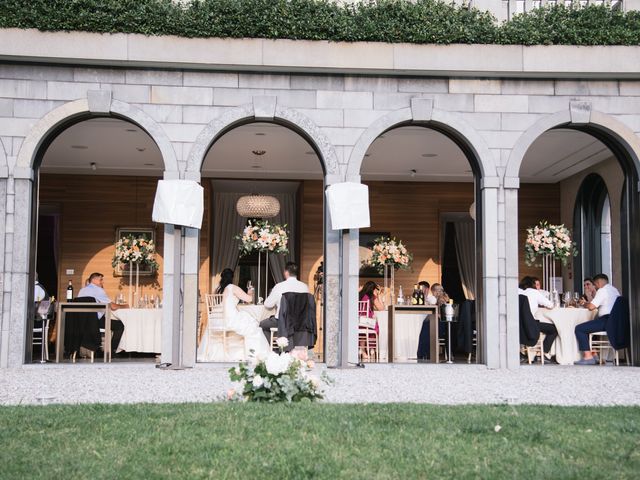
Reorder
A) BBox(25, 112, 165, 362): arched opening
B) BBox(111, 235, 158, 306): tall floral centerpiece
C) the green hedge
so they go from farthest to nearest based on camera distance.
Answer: BBox(25, 112, 165, 362): arched opening → BBox(111, 235, 158, 306): tall floral centerpiece → the green hedge

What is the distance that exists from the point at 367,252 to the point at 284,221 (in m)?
2.44

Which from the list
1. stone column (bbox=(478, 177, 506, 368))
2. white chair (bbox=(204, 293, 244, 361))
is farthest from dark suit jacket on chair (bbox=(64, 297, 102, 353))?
stone column (bbox=(478, 177, 506, 368))

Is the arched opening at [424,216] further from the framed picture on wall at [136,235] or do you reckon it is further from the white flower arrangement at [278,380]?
the white flower arrangement at [278,380]

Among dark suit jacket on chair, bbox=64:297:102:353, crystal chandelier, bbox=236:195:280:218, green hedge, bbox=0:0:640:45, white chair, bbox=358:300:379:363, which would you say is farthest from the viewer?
crystal chandelier, bbox=236:195:280:218

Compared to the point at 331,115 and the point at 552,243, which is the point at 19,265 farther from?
the point at 552,243

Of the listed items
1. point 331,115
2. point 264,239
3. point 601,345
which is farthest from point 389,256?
point 601,345

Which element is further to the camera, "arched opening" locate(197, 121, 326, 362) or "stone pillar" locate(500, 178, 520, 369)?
"arched opening" locate(197, 121, 326, 362)

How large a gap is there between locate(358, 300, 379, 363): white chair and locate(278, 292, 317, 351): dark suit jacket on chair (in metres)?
1.56

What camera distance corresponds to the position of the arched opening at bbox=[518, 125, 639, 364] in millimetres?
12705

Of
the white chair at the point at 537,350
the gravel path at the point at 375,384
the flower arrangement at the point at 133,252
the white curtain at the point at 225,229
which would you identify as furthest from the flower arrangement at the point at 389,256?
the white curtain at the point at 225,229

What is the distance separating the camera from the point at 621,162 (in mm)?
11195

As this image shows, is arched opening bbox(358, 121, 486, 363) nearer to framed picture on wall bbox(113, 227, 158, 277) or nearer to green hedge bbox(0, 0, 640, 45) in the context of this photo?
green hedge bbox(0, 0, 640, 45)

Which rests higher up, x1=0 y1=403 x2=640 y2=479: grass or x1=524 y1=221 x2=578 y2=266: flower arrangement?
x1=524 y1=221 x2=578 y2=266: flower arrangement

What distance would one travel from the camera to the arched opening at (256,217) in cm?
1211
